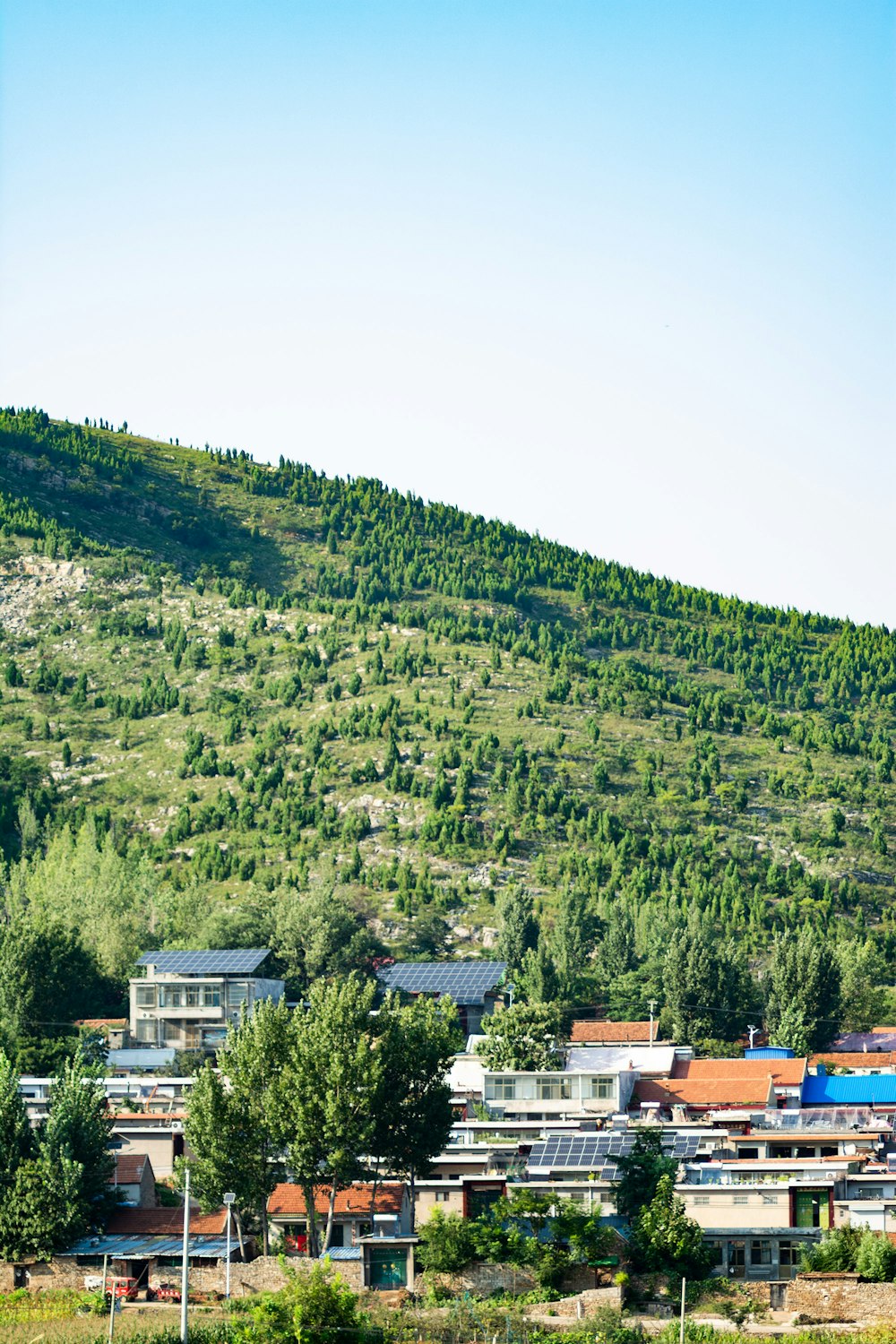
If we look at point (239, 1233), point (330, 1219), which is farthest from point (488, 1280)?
point (239, 1233)

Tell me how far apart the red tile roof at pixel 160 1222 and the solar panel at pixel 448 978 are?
44.7m

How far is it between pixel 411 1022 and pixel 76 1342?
2397cm

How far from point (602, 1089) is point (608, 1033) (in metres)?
19.4

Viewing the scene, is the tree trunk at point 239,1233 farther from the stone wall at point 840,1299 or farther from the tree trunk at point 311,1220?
the stone wall at point 840,1299

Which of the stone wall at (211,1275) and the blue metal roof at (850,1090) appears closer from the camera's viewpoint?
the stone wall at (211,1275)

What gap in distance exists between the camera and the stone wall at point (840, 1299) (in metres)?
66.1

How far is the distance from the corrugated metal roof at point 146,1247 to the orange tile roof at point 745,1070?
33850 millimetres

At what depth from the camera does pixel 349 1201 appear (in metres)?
78.5

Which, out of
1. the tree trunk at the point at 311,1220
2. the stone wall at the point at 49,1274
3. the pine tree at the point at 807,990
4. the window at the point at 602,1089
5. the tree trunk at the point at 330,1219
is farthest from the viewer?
the pine tree at the point at 807,990

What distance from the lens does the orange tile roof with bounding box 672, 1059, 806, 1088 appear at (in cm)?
9988

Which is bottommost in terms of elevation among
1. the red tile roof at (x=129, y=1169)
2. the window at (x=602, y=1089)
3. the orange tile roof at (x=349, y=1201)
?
the orange tile roof at (x=349, y=1201)

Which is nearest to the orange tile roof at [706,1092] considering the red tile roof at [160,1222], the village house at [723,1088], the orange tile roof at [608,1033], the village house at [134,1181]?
the village house at [723,1088]

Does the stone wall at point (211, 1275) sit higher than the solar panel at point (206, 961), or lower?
lower

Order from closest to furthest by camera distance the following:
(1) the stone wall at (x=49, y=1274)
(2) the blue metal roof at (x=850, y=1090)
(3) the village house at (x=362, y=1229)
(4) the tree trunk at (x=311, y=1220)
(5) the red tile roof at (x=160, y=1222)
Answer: (3) the village house at (x=362, y=1229), (1) the stone wall at (x=49, y=1274), (4) the tree trunk at (x=311, y=1220), (5) the red tile roof at (x=160, y=1222), (2) the blue metal roof at (x=850, y=1090)
